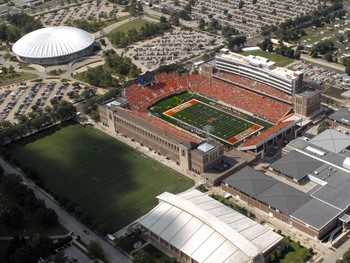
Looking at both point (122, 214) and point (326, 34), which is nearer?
point (122, 214)

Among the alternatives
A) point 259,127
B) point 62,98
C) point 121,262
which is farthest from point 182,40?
point 121,262

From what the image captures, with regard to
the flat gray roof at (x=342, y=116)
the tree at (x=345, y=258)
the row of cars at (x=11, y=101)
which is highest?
the flat gray roof at (x=342, y=116)

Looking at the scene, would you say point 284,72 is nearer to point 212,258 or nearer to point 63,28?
point 212,258

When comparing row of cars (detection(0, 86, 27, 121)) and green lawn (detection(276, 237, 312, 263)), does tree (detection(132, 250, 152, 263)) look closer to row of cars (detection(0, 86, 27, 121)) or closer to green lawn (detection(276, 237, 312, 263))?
green lawn (detection(276, 237, 312, 263))

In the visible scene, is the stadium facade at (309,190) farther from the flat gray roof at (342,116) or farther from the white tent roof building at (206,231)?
the flat gray roof at (342,116)

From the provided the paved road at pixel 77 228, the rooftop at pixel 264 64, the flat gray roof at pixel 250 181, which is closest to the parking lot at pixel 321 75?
the rooftop at pixel 264 64

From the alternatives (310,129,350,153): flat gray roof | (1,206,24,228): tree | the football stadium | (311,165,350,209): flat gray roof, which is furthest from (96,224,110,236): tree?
(310,129,350,153): flat gray roof

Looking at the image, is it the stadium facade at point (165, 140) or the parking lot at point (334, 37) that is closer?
the stadium facade at point (165, 140)
